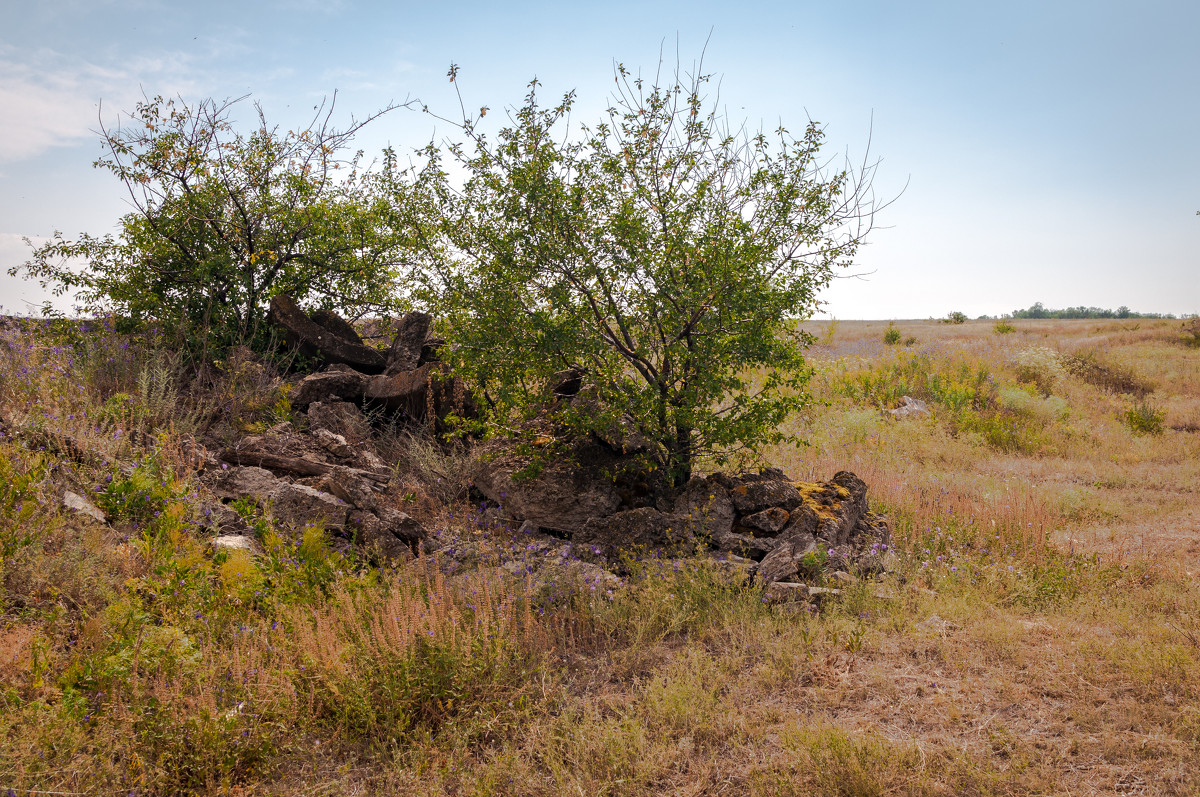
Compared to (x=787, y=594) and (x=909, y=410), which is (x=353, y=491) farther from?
(x=909, y=410)

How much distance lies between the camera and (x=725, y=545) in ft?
19.5

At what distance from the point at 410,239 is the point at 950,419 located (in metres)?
11.3

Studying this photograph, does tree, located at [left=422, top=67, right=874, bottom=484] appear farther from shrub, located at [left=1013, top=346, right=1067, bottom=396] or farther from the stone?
shrub, located at [left=1013, top=346, right=1067, bottom=396]

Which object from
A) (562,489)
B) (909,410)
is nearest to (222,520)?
(562,489)

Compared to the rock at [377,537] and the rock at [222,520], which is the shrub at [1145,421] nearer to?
the rock at [377,537]

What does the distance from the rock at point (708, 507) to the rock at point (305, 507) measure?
3.03 m

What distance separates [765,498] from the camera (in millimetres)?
6320

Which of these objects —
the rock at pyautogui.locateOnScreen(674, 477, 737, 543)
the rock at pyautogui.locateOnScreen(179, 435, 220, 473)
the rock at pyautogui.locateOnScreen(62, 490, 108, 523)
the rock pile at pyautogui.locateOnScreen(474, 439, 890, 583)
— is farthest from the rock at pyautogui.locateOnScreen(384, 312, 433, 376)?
the rock at pyautogui.locateOnScreen(674, 477, 737, 543)

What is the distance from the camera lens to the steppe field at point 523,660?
3.11 meters

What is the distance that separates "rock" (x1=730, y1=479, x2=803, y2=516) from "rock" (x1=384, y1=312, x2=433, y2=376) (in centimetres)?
460

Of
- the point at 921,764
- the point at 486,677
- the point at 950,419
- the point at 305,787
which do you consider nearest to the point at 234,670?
the point at 305,787

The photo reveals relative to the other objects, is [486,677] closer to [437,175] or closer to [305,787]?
[305,787]

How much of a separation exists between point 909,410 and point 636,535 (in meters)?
10.5

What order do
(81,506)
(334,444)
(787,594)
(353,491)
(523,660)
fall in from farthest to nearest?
1. (334,444)
2. (353,491)
3. (787,594)
4. (81,506)
5. (523,660)
